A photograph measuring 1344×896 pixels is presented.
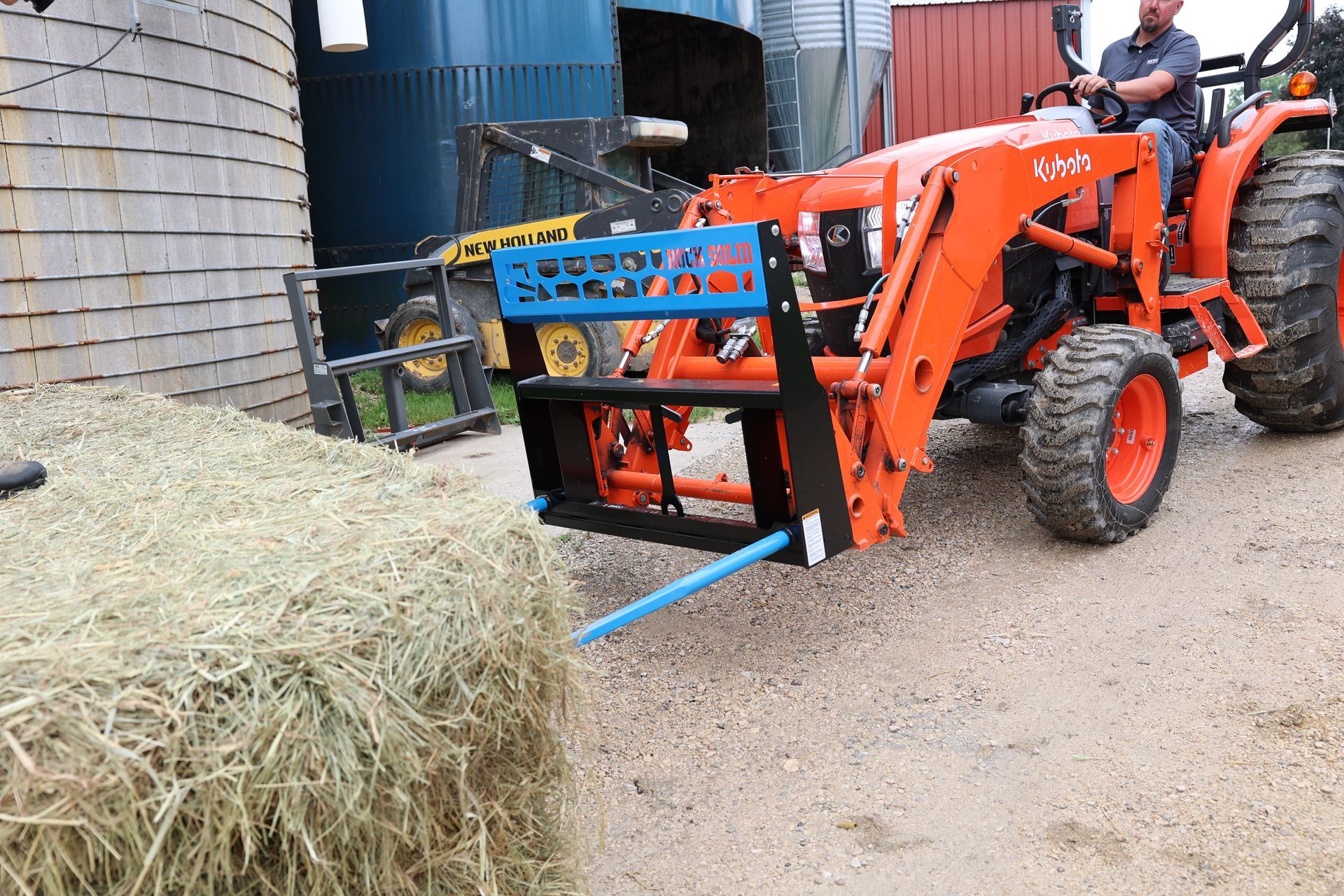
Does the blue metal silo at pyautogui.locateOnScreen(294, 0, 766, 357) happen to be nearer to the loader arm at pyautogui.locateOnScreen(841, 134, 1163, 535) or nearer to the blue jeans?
the blue jeans

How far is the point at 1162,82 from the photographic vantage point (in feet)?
17.3

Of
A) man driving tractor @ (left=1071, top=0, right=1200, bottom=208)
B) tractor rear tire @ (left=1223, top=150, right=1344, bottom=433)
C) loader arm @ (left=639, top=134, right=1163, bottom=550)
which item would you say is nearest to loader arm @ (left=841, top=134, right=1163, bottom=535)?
loader arm @ (left=639, top=134, right=1163, bottom=550)

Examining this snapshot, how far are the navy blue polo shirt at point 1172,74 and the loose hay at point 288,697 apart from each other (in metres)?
4.38

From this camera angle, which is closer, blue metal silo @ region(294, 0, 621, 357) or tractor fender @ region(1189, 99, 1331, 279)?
tractor fender @ region(1189, 99, 1331, 279)

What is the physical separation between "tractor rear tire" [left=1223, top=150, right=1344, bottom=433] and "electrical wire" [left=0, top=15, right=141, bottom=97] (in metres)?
5.88

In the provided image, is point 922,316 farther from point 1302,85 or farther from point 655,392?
point 1302,85

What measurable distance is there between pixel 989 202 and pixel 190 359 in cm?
489

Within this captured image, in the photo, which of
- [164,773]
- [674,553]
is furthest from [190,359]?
[164,773]

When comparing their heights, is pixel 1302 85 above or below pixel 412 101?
below

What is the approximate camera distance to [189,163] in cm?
679

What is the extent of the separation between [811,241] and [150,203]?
4093 millimetres

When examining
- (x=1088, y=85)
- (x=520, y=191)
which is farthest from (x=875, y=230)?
(x=520, y=191)

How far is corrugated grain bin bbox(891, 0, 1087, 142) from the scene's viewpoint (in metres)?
18.8

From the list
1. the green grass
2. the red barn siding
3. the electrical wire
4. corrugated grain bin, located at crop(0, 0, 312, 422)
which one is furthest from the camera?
the red barn siding
